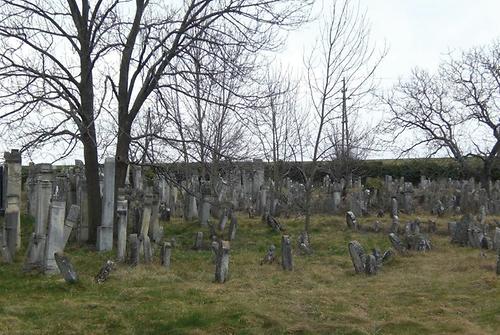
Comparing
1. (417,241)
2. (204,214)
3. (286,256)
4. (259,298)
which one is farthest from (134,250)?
(417,241)

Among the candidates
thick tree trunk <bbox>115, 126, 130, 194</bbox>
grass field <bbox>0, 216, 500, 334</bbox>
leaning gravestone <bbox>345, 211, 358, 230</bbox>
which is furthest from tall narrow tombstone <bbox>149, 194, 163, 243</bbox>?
leaning gravestone <bbox>345, 211, 358, 230</bbox>

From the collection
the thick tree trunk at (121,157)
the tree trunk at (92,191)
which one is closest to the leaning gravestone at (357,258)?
the thick tree trunk at (121,157)

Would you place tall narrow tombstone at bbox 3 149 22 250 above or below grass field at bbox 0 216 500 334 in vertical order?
above

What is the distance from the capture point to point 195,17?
13.1 metres

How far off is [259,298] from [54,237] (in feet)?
11.4

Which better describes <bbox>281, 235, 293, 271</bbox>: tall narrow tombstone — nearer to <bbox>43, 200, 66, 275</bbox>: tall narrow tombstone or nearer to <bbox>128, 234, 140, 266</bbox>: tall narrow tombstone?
<bbox>128, 234, 140, 266</bbox>: tall narrow tombstone

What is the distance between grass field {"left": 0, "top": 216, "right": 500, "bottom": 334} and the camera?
7152mm

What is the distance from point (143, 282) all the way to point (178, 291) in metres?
0.78

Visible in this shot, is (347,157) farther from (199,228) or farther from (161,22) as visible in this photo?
(161,22)

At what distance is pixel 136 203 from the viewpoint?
1450cm

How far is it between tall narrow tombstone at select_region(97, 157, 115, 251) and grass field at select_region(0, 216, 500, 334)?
0.33m

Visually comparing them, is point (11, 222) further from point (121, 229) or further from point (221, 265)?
point (221, 265)

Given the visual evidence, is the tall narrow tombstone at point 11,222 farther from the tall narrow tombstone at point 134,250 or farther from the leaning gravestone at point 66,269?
the leaning gravestone at point 66,269

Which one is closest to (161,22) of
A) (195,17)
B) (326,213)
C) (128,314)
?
(195,17)
